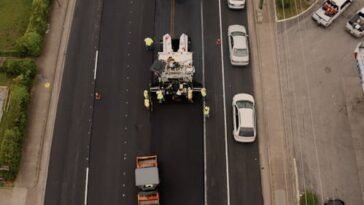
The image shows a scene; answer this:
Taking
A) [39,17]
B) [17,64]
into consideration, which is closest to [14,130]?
[17,64]

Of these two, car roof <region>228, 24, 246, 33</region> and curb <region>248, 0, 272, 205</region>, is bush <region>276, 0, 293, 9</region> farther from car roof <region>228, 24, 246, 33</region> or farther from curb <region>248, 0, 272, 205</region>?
car roof <region>228, 24, 246, 33</region>

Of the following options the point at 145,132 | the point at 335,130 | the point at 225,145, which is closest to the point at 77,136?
the point at 145,132

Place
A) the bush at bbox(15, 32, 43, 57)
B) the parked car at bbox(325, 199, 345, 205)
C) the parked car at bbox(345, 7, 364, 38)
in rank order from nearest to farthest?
the parked car at bbox(325, 199, 345, 205) → the bush at bbox(15, 32, 43, 57) → the parked car at bbox(345, 7, 364, 38)

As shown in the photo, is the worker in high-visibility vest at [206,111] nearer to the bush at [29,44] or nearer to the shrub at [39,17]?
the bush at [29,44]

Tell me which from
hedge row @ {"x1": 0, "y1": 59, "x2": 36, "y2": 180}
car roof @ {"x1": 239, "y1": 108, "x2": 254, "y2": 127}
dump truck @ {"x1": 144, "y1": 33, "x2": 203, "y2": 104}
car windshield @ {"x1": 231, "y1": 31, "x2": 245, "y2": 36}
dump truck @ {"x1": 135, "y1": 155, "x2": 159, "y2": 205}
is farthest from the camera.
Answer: car windshield @ {"x1": 231, "y1": 31, "x2": 245, "y2": 36}

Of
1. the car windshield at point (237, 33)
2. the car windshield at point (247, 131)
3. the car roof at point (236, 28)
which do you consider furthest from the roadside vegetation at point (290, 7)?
the car windshield at point (247, 131)

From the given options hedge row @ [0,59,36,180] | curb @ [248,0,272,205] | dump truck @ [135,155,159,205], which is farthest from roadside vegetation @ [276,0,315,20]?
hedge row @ [0,59,36,180]

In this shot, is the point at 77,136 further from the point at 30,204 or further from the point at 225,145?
the point at 225,145
